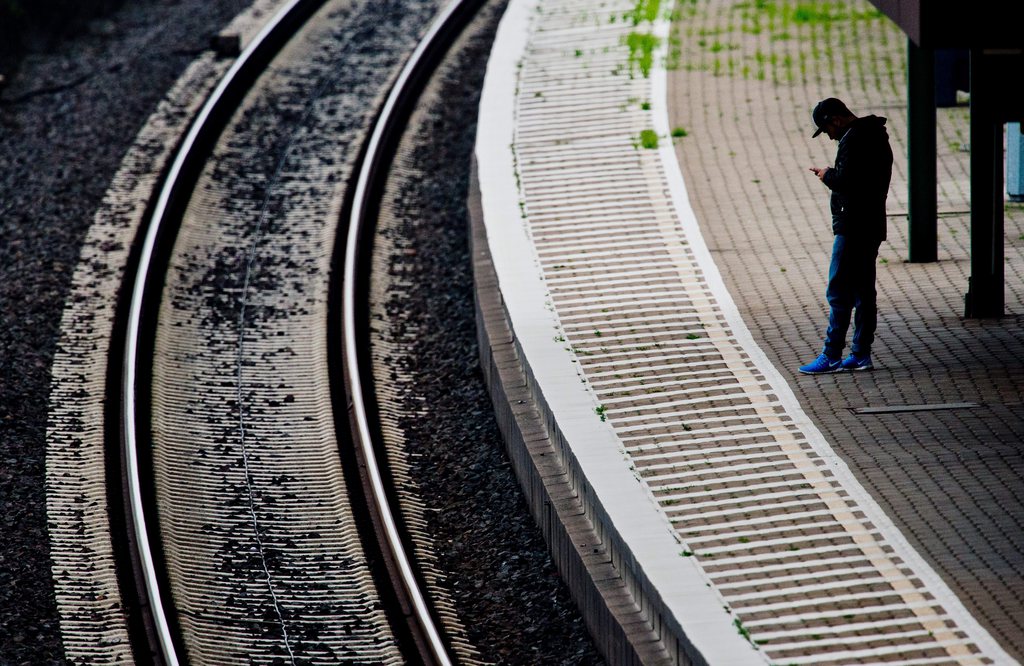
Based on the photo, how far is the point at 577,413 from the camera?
9477 mm

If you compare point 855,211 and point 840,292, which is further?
point 840,292

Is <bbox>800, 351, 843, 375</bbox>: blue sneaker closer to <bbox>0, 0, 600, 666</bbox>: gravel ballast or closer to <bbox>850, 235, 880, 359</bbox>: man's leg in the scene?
<bbox>850, 235, 880, 359</bbox>: man's leg

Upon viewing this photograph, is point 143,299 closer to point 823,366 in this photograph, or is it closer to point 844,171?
point 823,366

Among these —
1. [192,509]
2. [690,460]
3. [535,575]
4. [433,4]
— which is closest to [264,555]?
[192,509]

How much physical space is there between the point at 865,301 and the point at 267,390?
4.73 m

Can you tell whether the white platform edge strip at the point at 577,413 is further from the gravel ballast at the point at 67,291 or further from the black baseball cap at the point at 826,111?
the black baseball cap at the point at 826,111

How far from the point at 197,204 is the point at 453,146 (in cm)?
288

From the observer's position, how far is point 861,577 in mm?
7461

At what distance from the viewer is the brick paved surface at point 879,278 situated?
802 cm

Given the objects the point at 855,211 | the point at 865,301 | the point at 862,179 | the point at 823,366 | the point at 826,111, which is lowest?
the point at 823,366

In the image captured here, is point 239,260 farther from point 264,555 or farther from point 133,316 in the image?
point 264,555

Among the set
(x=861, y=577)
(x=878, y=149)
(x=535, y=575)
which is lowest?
(x=535, y=575)

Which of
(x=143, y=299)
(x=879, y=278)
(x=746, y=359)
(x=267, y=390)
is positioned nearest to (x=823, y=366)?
(x=746, y=359)

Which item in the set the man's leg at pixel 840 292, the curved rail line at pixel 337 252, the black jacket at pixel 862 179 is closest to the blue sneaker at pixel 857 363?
the man's leg at pixel 840 292
